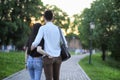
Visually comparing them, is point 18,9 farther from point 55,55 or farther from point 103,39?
point 55,55

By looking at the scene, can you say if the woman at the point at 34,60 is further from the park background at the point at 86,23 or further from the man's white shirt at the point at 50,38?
the park background at the point at 86,23

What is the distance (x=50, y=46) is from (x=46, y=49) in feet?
0.31

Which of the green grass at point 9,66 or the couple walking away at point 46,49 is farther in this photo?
the green grass at point 9,66

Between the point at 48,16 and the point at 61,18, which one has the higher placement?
the point at 48,16

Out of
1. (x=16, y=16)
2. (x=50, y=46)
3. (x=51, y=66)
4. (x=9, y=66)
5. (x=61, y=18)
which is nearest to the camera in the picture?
(x=51, y=66)

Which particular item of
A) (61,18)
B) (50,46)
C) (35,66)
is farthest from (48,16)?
(61,18)

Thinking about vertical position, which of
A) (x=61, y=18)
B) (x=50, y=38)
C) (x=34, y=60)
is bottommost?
(x=61, y=18)

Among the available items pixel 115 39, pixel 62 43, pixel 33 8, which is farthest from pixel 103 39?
pixel 62 43

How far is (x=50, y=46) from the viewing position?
7336mm

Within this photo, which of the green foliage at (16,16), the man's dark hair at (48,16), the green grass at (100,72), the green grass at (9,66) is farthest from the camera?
the green foliage at (16,16)

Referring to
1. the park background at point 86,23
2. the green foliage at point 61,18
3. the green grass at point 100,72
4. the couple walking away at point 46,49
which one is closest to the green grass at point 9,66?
the green grass at point 100,72

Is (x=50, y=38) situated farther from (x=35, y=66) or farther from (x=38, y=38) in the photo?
(x=35, y=66)

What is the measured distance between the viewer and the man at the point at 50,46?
7.22 m

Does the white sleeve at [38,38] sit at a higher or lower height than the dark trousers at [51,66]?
higher
